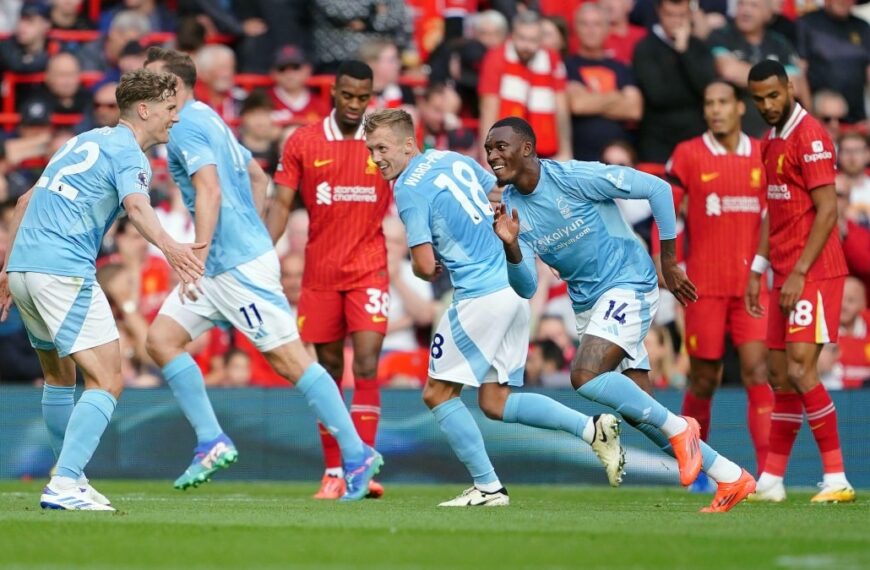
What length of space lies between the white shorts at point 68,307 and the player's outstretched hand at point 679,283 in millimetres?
3301

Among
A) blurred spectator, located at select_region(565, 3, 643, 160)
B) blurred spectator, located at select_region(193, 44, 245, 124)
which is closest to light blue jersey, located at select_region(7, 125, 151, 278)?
blurred spectator, located at select_region(193, 44, 245, 124)

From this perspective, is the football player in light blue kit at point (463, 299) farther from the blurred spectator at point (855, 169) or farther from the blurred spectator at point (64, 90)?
the blurred spectator at point (855, 169)

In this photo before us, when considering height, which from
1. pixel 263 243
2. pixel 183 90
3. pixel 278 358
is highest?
pixel 183 90

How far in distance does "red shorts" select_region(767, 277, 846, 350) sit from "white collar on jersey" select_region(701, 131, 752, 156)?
1.91 m

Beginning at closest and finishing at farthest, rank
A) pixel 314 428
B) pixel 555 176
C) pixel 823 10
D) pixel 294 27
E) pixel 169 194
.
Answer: pixel 555 176, pixel 314 428, pixel 169 194, pixel 294 27, pixel 823 10

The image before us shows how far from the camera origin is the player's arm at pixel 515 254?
8.80 metres

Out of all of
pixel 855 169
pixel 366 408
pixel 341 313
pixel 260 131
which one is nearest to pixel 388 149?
pixel 341 313

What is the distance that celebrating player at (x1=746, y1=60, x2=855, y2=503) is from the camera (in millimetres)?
10711

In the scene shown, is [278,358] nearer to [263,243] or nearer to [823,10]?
[263,243]

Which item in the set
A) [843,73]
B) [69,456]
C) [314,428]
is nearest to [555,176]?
[69,456]

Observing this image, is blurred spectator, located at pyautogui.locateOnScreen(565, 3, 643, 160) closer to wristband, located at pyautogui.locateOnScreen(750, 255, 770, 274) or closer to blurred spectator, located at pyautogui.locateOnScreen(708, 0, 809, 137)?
blurred spectator, located at pyautogui.locateOnScreen(708, 0, 809, 137)

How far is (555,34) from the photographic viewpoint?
17266 millimetres

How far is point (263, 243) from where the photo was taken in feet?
35.3

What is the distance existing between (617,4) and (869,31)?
10.8 feet
